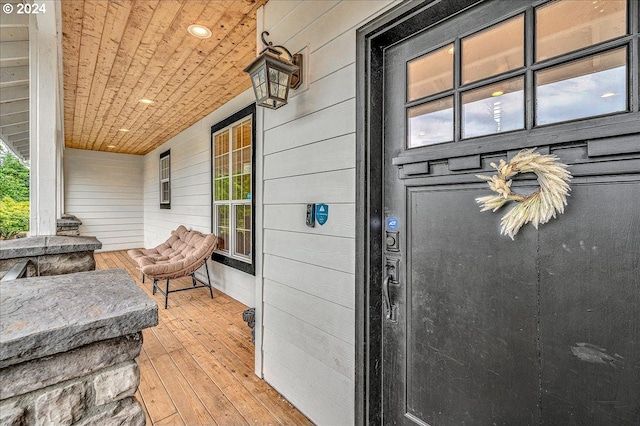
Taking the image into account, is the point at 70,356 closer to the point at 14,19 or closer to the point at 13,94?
the point at 14,19

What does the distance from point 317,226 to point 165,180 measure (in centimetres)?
622

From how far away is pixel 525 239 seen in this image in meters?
1.07

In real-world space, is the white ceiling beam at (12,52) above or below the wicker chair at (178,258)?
above

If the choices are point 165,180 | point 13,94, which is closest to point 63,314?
point 13,94

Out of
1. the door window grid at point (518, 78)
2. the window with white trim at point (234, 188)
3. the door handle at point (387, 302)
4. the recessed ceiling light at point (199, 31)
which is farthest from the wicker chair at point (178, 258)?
the door window grid at point (518, 78)

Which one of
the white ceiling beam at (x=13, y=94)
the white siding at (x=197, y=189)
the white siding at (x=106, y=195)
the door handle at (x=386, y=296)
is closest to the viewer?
the door handle at (x=386, y=296)

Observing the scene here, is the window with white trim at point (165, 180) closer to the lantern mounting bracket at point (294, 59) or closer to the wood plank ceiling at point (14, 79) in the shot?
the wood plank ceiling at point (14, 79)

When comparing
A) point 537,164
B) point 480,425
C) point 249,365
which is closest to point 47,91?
point 249,365

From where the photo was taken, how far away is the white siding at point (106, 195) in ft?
25.1

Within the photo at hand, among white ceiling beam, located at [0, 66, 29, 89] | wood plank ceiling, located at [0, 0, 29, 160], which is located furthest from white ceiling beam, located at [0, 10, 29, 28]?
white ceiling beam, located at [0, 66, 29, 89]

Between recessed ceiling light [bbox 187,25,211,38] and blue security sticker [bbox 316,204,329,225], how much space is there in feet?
5.96

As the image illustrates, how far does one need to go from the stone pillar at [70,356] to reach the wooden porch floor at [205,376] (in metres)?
1.34

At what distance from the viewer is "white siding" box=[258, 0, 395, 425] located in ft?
5.13

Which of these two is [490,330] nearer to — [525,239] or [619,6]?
[525,239]
